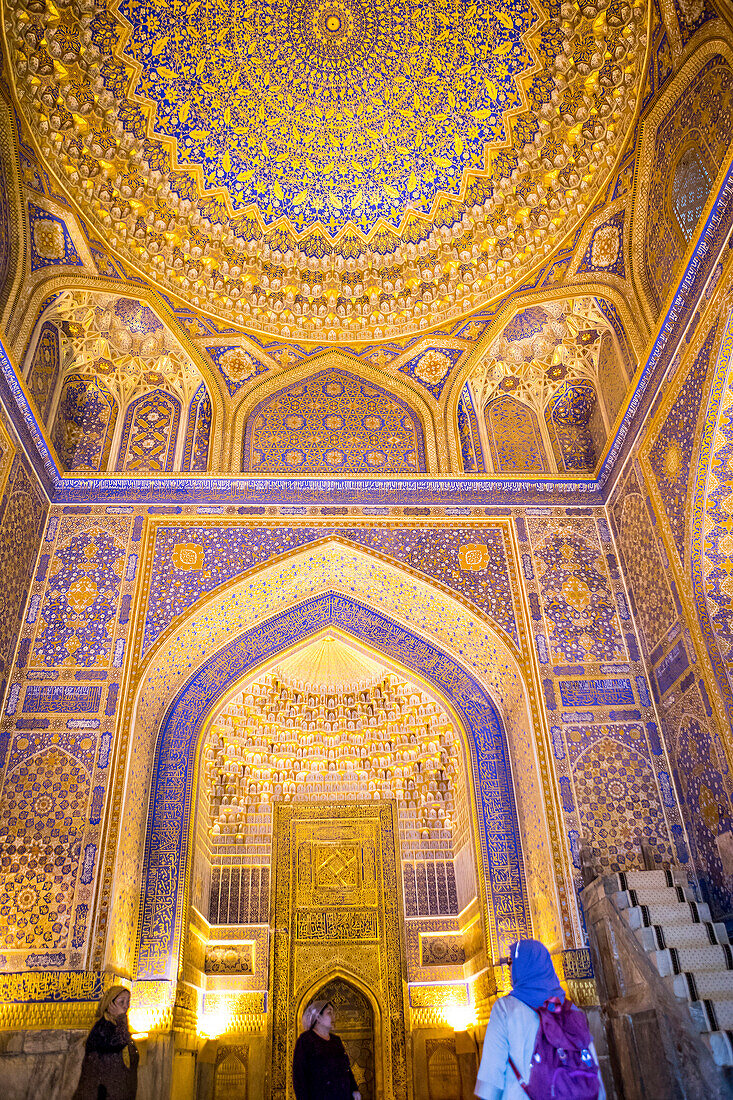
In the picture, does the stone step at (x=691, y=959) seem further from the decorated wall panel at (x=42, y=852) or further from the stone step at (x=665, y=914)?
the decorated wall panel at (x=42, y=852)

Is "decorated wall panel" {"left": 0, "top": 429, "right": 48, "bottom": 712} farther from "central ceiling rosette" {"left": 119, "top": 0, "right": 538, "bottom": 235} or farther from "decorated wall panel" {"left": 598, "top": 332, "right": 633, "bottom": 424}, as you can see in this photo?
"decorated wall panel" {"left": 598, "top": 332, "right": 633, "bottom": 424}

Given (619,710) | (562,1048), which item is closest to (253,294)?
(619,710)

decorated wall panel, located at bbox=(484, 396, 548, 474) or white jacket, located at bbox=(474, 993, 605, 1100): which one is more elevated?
decorated wall panel, located at bbox=(484, 396, 548, 474)

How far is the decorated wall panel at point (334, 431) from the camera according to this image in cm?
795

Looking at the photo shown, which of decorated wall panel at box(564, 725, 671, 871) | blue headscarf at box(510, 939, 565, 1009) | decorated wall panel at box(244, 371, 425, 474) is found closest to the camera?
blue headscarf at box(510, 939, 565, 1009)

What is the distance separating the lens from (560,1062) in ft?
7.24

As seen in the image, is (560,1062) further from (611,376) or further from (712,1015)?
(611,376)

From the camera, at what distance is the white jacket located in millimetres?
2217

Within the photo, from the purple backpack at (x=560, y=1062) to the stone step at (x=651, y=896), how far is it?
3.19 m

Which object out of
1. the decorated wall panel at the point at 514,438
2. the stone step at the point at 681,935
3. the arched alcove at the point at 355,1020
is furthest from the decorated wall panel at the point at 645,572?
the arched alcove at the point at 355,1020

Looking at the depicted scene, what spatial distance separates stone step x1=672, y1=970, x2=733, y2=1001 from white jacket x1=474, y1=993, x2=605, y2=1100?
101 inches

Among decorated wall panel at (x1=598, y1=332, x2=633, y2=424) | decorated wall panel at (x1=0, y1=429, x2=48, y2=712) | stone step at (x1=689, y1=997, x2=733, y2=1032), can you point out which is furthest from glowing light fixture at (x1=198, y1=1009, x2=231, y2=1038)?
decorated wall panel at (x1=598, y1=332, x2=633, y2=424)

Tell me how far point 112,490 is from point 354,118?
14.5 ft

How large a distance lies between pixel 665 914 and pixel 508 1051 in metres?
3.33
